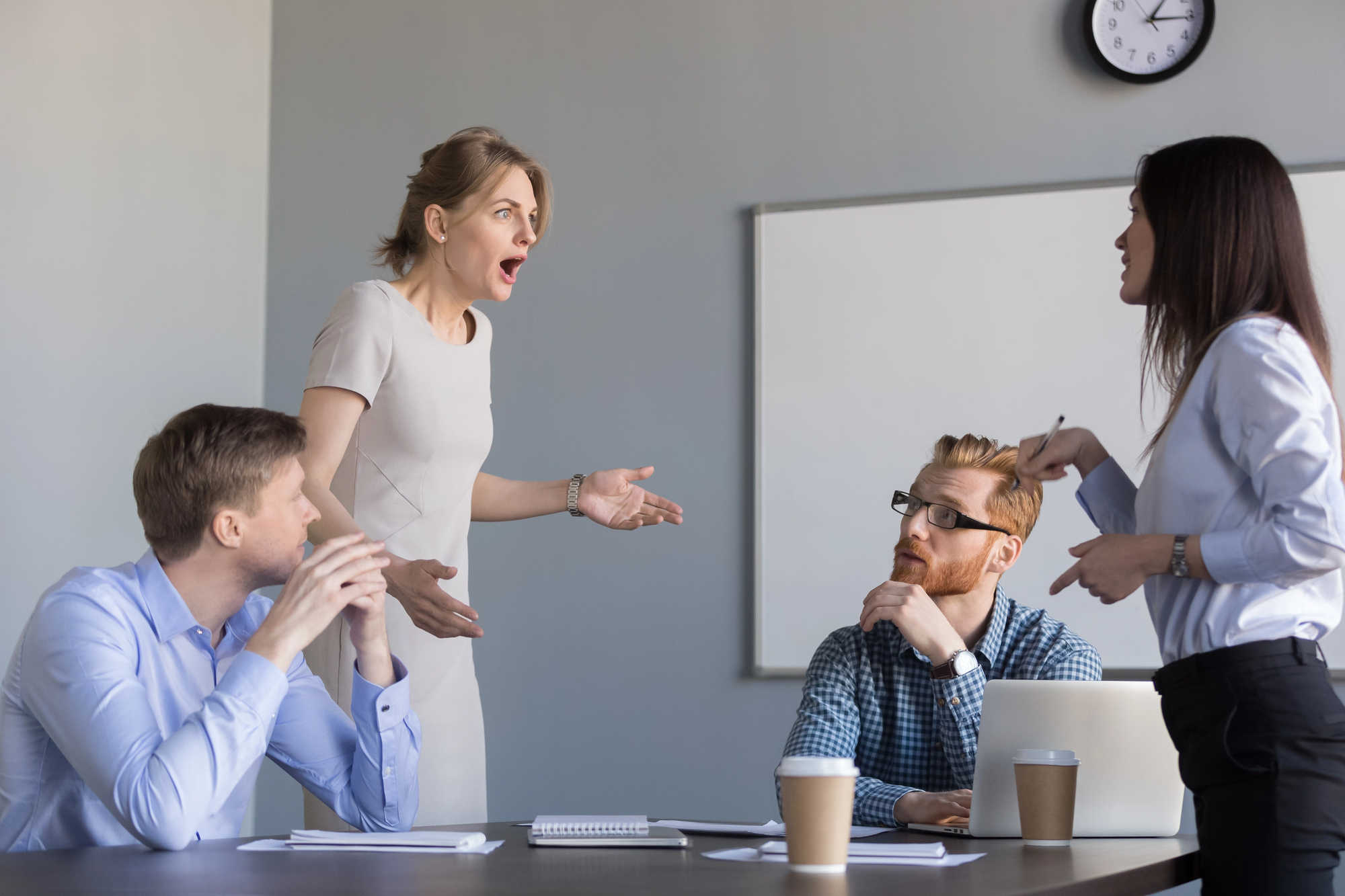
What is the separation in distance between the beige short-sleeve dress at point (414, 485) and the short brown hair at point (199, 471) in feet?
1.24

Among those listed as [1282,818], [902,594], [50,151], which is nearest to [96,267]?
[50,151]

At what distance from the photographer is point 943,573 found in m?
2.06

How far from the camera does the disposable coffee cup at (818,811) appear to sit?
1.04 meters

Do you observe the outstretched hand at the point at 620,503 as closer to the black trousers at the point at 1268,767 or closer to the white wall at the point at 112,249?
the black trousers at the point at 1268,767

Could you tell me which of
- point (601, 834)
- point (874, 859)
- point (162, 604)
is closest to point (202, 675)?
point (162, 604)

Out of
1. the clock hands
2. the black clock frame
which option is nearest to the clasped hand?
the black clock frame

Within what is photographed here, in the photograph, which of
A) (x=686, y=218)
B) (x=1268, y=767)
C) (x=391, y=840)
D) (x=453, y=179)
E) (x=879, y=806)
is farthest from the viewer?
(x=686, y=218)

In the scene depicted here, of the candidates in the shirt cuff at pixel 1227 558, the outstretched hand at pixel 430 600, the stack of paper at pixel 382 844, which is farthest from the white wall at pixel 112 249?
the shirt cuff at pixel 1227 558

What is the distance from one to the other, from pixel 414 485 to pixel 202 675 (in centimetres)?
55

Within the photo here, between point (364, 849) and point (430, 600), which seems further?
point (430, 600)

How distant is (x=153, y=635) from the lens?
152 cm

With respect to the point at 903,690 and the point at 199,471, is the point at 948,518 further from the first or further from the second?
the point at 199,471

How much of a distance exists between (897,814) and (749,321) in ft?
6.30

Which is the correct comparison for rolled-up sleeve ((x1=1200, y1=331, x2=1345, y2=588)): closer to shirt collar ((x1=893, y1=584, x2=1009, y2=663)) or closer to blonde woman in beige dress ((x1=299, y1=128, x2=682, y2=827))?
shirt collar ((x1=893, y1=584, x2=1009, y2=663))
